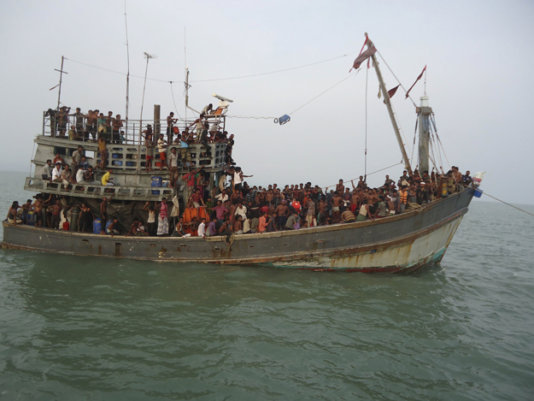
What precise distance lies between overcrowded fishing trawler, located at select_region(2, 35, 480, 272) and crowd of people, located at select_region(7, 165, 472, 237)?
0.13ft

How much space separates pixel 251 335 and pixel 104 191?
8906 millimetres

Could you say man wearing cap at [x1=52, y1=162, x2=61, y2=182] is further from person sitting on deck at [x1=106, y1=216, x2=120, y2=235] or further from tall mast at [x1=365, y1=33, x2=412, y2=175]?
tall mast at [x1=365, y1=33, x2=412, y2=175]

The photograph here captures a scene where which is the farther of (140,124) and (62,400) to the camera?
(140,124)

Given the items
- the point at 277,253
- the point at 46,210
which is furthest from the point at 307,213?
the point at 46,210

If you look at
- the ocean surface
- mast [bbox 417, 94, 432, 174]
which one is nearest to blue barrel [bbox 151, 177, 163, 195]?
the ocean surface

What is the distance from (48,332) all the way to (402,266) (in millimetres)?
10662

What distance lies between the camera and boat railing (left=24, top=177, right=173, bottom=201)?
1304cm

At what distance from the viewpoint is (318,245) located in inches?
456

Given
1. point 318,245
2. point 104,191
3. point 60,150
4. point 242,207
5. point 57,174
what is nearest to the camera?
point 318,245

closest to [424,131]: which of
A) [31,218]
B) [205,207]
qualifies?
[205,207]

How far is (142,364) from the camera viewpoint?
6.27 m

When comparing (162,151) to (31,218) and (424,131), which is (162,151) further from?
(424,131)

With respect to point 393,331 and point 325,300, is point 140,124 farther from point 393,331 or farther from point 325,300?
point 393,331

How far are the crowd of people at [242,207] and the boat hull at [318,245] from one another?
0.35m
